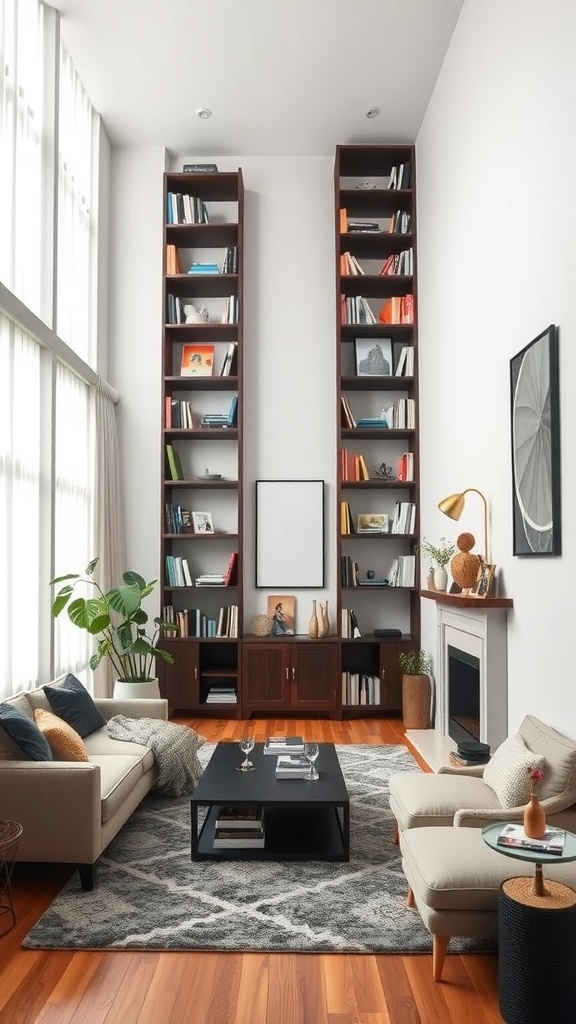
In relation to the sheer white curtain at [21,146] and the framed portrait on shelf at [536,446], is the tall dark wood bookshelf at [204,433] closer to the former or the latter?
the sheer white curtain at [21,146]

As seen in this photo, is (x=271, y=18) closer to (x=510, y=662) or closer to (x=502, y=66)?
(x=502, y=66)

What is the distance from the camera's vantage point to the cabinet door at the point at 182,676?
21.9ft

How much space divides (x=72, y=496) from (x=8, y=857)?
311cm

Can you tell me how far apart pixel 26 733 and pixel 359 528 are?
405 centimetres

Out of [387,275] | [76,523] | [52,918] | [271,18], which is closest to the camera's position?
[52,918]

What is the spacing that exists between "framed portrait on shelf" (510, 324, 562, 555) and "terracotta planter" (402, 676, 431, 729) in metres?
2.48

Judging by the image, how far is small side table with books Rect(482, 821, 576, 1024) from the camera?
7.31 ft

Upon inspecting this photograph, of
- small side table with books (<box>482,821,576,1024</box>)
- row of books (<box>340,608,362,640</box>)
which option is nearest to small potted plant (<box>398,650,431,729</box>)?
row of books (<box>340,608,362,640</box>)

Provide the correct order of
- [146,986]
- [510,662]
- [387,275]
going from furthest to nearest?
1. [387,275]
2. [510,662]
3. [146,986]

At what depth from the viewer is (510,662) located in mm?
4184

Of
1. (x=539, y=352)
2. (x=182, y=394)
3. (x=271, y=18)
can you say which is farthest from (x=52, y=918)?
(x=271, y=18)

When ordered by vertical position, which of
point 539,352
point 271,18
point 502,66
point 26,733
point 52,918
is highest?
point 271,18

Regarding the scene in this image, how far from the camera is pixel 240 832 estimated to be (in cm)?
363

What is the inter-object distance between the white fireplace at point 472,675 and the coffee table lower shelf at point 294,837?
95 cm
